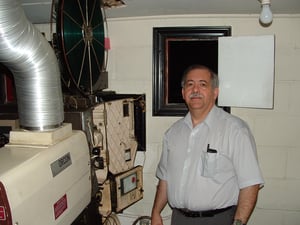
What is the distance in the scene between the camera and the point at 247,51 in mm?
2326

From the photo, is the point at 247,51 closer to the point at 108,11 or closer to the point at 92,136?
the point at 108,11

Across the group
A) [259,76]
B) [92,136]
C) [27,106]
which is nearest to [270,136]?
[259,76]

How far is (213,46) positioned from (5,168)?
1888 mm

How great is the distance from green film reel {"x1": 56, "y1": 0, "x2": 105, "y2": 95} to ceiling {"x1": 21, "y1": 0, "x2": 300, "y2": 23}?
309mm

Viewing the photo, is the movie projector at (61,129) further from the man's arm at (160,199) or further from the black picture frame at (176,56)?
the black picture frame at (176,56)

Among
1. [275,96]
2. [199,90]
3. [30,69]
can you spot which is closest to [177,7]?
[199,90]

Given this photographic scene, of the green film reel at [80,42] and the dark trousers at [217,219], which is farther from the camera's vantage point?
the dark trousers at [217,219]

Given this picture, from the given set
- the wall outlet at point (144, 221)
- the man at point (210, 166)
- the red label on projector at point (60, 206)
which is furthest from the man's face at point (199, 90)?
the wall outlet at point (144, 221)

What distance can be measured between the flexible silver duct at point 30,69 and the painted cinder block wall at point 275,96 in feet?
3.89

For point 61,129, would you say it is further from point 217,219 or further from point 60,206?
point 217,219

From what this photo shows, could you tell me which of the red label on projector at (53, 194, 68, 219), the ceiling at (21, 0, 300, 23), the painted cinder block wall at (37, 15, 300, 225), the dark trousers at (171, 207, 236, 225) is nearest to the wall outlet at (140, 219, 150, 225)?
the painted cinder block wall at (37, 15, 300, 225)

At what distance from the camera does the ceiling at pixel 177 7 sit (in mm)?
1944

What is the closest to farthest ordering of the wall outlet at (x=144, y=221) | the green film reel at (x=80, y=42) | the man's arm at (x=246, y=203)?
1. the green film reel at (x=80, y=42)
2. the man's arm at (x=246, y=203)
3. the wall outlet at (x=144, y=221)

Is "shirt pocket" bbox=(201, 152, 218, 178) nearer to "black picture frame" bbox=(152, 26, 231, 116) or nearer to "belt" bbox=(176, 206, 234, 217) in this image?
"belt" bbox=(176, 206, 234, 217)
